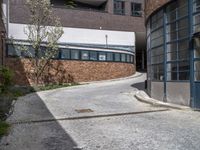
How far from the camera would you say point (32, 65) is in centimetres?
2734

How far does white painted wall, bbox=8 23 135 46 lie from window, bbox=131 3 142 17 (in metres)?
3.87

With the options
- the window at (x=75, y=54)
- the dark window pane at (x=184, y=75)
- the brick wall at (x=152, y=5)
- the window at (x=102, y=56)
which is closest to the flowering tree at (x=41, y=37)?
the window at (x=75, y=54)

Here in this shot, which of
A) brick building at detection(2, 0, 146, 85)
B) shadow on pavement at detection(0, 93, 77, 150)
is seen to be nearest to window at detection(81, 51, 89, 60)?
brick building at detection(2, 0, 146, 85)

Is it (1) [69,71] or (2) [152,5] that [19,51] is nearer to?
(1) [69,71]

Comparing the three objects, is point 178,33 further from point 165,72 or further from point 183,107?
point 183,107

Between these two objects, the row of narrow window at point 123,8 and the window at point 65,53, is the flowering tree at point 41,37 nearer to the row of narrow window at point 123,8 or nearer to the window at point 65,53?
the window at point 65,53

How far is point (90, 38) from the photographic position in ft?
126

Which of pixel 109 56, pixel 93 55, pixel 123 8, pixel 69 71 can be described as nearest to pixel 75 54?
pixel 69 71

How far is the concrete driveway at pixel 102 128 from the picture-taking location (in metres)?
7.88

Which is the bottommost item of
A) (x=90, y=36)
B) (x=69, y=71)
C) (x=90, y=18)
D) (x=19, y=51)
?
(x=69, y=71)

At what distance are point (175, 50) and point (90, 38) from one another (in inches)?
978

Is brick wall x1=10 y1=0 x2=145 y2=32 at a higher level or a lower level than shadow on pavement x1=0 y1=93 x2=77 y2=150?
higher

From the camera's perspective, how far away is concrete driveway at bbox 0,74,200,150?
25.8ft

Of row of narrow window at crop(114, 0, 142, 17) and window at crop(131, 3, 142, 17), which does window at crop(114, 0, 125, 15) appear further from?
window at crop(131, 3, 142, 17)
